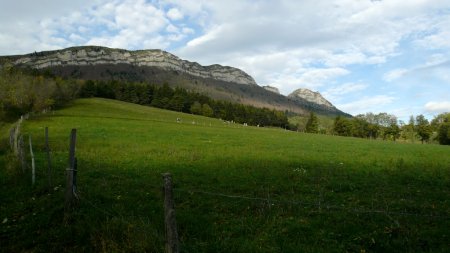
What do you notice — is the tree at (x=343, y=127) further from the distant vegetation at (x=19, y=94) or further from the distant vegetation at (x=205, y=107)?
the distant vegetation at (x=19, y=94)

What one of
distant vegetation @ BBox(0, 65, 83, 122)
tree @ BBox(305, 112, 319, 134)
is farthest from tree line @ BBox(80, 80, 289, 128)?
distant vegetation @ BBox(0, 65, 83, 122)

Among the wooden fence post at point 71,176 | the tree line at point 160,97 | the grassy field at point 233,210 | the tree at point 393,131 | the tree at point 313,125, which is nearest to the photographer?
the grassy field at point 233,210

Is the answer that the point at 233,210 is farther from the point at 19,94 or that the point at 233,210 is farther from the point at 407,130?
the point at 407,130

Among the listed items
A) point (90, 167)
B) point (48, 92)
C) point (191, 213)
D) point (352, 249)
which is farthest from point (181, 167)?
point (48, 92)

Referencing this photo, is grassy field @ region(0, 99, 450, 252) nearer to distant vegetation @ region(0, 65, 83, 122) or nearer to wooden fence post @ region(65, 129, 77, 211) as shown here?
wooden fence post @ region(65, 129, 77, 211)

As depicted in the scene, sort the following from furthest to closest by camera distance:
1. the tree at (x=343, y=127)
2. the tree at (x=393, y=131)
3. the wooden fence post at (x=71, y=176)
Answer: the tree at (x=393, y=131) < the tree at (x=343, y=127) < the wooden fence post at (x=71, y=176)

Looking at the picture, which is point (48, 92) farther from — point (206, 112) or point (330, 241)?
point (330, 241)

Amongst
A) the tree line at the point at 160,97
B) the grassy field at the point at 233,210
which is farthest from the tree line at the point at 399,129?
the grassy field at the point at 233,210

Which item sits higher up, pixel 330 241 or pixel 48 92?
pixel 48 92

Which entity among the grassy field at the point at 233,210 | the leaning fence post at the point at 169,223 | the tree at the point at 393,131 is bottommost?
the grassy field at the point at 233,210

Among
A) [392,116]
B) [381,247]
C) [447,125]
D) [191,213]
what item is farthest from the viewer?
[392,116]

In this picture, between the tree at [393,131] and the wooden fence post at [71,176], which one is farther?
the tree at [393,131]

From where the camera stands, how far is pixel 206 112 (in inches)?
5650

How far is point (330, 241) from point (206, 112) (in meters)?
134
